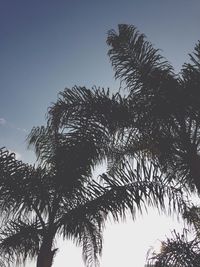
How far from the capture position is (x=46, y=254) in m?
5.66

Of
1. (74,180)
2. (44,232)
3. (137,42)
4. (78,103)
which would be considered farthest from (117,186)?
(137,42)

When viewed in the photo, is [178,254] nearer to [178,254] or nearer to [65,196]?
[178,254]

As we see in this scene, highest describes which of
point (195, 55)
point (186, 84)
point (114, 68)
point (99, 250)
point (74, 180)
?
point (114, 68)

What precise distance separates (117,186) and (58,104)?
2.54 metres

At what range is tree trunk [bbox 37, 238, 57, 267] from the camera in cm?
558

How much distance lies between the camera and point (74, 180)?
634 centimetres

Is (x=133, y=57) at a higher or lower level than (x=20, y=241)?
higher

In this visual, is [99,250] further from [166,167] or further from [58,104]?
[58,104]

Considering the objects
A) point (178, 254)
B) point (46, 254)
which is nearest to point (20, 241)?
point (46, 254)

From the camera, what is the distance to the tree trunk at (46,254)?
18.3ft

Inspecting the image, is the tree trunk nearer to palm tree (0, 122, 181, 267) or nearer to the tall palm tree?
palm tree (0, 122, 181, 267)

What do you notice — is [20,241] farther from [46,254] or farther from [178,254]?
[178,254]

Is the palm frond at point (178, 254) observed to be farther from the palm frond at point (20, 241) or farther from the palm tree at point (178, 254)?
the palm frond at point (20, 241)

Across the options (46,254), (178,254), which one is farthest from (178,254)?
(46,254)
